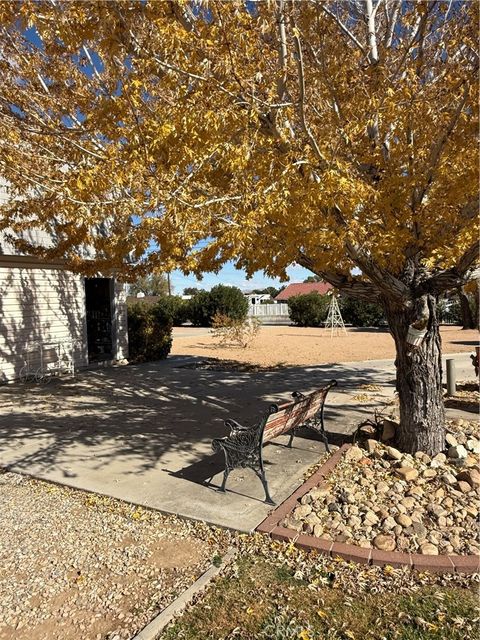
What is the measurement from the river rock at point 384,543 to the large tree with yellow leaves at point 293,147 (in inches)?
71.0

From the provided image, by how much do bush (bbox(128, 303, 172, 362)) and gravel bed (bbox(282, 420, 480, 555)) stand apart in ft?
34.4

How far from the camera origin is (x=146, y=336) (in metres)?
14.6

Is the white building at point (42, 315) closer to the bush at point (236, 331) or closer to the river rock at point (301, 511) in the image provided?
the bush at point (236, 331)

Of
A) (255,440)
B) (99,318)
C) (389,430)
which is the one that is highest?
(99,318)

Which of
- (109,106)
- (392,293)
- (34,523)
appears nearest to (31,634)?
(34,523)

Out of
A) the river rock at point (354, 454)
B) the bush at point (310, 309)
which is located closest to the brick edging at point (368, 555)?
the river rock at point (354, 454)

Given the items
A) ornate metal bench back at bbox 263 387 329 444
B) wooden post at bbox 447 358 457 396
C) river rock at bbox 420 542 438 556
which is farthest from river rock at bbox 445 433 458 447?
wooden post at bbox 447 358 457 396

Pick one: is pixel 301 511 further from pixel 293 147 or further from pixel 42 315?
pixel 42 315

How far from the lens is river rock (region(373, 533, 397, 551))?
337 centimetres

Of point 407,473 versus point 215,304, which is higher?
point 215,304

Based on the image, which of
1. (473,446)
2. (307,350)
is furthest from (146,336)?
(473,446)

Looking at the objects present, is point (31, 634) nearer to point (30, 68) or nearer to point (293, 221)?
point (293, 221)

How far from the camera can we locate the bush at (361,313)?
1212 inches

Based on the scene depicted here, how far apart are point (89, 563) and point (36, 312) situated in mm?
9333
